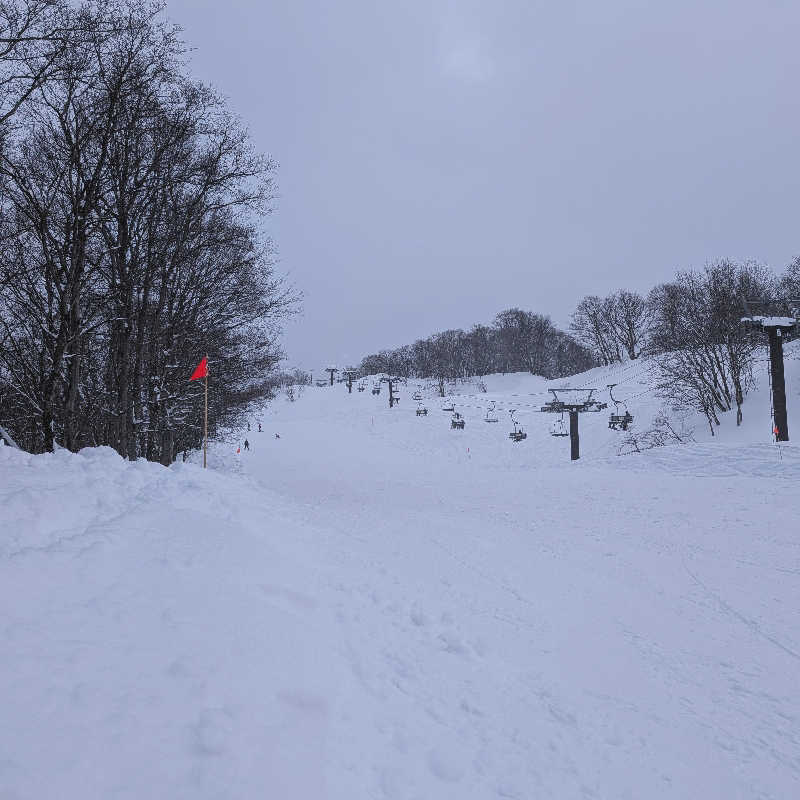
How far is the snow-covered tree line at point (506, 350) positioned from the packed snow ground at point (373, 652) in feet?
239

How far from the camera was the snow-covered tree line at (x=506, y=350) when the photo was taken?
8450 cm

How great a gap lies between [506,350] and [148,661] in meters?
87.9

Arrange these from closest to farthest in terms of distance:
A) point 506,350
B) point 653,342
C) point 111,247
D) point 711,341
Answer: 1. point 111,247
2. point 711,341
3. point 653,342
4. point 506,350

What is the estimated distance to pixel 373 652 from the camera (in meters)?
3.74

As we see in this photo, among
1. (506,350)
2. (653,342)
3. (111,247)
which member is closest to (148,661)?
(111,247)

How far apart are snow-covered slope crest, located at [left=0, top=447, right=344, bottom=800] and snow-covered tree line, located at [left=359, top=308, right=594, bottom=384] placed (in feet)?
247

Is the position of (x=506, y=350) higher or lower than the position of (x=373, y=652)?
higher

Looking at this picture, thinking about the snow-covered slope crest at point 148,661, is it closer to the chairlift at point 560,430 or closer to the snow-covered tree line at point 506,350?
the chairlift at point 560,430

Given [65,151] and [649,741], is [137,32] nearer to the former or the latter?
[65,151]

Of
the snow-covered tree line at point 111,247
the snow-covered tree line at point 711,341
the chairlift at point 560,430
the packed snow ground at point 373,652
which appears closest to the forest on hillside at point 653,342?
the snow-covered tree line at point 711,341

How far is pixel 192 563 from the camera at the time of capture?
13.5ft

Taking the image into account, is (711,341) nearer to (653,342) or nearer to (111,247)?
(653,342)

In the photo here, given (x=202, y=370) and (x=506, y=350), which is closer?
(x=202, y=370)

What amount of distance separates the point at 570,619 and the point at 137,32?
12.4 meters
